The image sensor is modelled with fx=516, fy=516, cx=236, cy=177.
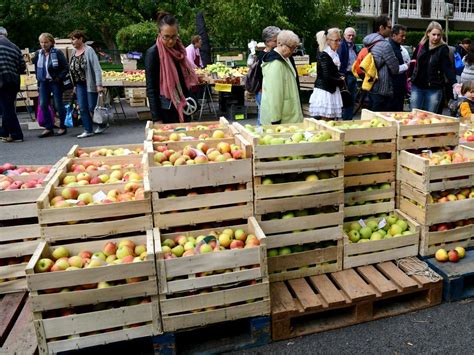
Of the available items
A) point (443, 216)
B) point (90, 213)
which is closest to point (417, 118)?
point (443, 216)

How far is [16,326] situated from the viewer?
3.39 m

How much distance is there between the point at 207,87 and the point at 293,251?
30.2 ft

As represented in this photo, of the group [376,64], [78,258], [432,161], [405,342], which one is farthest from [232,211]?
[376,64]

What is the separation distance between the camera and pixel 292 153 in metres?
3.71

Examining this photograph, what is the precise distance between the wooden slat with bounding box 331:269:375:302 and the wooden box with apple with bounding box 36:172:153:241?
4.77ft

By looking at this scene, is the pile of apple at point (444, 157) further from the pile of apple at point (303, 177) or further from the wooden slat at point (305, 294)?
the wooden slat at point (305, 294)

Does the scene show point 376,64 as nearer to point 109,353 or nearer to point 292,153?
point 292,153

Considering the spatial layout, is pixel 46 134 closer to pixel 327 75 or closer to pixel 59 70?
pixel 59 70

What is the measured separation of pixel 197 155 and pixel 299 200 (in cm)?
81

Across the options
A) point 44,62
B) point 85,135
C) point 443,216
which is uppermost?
point 44,62

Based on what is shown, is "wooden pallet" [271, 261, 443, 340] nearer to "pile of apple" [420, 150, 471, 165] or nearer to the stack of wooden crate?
the stack of wooden crate

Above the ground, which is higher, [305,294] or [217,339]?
[305,294]

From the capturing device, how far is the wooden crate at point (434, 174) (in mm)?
4035

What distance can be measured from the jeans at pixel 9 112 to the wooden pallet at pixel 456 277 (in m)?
7.90
